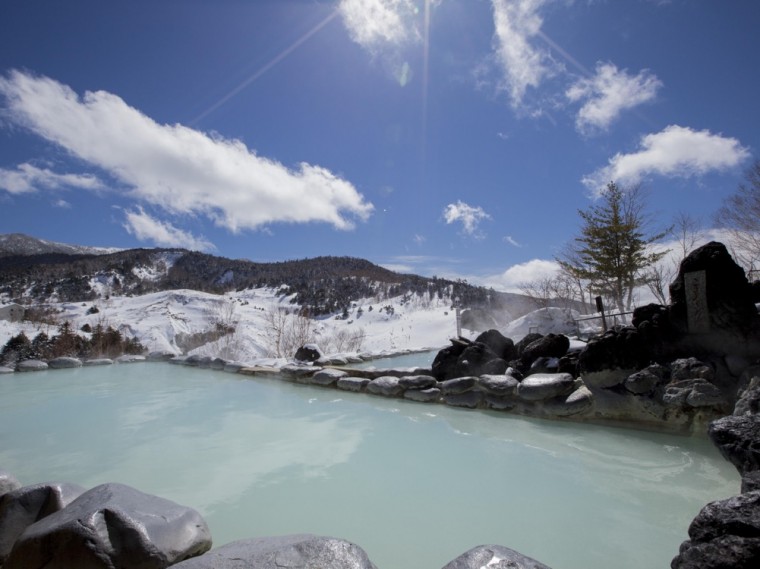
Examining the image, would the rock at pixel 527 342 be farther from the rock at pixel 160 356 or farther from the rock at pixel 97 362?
the rock at pixel 97 362

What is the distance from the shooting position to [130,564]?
56.6 inches

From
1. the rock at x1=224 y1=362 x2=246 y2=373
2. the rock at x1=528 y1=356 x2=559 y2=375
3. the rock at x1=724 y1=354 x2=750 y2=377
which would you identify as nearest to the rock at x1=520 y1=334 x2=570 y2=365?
the rock at x1=528 y1=356 x2=559 y2=375

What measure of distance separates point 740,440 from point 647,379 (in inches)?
68.5

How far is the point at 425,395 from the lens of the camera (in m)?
4.83

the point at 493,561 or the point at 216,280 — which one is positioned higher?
the point at 216,280

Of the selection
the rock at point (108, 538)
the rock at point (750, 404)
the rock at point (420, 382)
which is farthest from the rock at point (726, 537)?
the rock at point (420, 382)

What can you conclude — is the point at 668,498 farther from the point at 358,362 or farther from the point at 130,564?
the point at 358,362

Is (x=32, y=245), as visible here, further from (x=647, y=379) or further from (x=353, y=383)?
(x=647, y=379)

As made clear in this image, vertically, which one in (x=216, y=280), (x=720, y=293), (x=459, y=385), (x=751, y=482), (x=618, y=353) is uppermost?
(x=216, y=280)

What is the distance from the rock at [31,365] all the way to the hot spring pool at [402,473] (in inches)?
189

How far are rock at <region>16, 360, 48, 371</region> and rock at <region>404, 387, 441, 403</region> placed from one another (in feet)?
29.2

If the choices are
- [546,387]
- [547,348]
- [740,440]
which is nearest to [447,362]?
[547,348]

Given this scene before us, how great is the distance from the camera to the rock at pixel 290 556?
1.28 metres

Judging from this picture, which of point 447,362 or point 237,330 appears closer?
point 447,362
